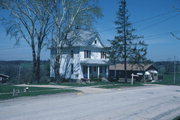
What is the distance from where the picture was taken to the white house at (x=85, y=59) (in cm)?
3672

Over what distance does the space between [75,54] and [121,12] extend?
432 inches

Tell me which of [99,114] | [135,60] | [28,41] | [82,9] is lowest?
[99,114]

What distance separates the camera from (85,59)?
37125 mm

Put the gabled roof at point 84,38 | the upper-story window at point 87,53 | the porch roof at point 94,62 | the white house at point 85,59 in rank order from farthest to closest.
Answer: the upper-story window at point 87,53
the white house at point 85,59
the porch roof at point 94,62
the gabled roof at point 84,38

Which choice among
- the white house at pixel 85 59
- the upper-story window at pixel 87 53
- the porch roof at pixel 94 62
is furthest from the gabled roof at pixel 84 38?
the porch roof at pixel 94 62

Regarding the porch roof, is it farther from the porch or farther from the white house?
the porch

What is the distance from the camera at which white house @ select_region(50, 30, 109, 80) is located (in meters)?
36.7

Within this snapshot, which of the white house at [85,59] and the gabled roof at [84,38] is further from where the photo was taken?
the white house at [85,59]

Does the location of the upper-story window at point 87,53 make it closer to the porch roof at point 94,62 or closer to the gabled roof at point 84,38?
the porch roof at point 94,62

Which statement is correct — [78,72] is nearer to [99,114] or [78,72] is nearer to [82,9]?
[82,9]

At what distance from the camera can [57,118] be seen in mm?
9680

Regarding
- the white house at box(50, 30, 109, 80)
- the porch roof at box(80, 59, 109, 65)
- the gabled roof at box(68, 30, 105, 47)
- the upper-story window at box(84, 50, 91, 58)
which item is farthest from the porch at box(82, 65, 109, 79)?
the gabled roof at box(68, 30, 105, 47)

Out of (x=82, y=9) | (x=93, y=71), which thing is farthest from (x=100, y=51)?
(x=82, y=9)

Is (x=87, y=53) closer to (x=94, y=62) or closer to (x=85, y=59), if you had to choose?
(x=85, y=59)
